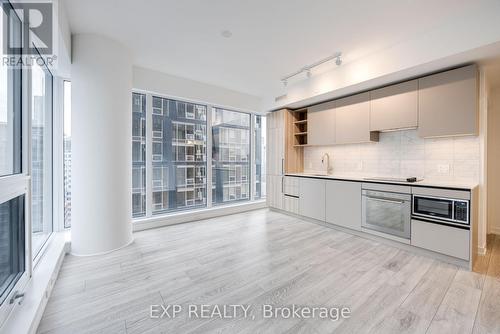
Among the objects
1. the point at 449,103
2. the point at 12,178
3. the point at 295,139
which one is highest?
the point at 449,103

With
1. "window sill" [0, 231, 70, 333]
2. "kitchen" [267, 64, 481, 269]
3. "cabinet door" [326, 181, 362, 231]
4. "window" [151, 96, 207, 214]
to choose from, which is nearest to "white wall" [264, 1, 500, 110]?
"kitchen" [267, 64, 481, 269]

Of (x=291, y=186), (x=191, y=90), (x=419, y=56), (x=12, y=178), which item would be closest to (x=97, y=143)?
(x=12, y=178)

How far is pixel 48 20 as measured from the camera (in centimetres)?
195

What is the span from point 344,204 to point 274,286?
208cm

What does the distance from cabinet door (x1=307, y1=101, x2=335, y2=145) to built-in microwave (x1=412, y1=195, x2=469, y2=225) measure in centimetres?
173

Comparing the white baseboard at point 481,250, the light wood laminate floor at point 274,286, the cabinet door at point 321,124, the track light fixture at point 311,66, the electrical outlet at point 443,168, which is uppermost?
the track light fixture at point 311,66

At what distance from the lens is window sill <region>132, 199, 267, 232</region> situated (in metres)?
3.63

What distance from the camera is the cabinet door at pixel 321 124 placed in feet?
13.2

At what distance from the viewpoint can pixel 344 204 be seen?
352 centimetres

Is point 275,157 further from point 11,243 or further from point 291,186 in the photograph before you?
point 11,243

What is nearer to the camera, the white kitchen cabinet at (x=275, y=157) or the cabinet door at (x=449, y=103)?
the cabinet door at (x=449, y=103)

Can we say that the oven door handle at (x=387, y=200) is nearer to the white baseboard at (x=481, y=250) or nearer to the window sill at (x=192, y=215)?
the white baseboard at (x=481, y=250)

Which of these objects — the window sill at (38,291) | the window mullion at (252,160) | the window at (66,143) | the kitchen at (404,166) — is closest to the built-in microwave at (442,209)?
the kitchen at (404,166)

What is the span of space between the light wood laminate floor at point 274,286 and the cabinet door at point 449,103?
1.64m
